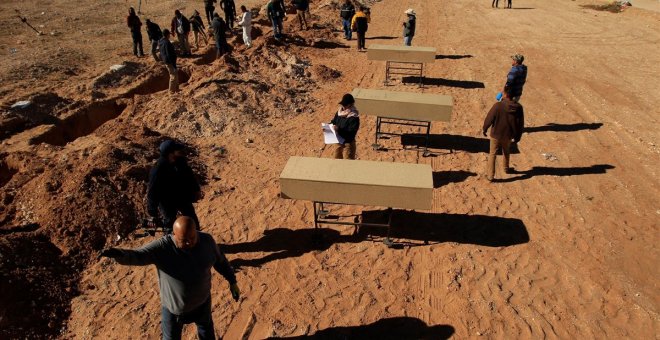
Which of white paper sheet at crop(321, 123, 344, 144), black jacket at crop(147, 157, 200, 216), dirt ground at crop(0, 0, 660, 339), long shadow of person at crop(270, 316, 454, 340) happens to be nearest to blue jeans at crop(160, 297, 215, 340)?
dirt ground at crop(0, 0, 660, 339)

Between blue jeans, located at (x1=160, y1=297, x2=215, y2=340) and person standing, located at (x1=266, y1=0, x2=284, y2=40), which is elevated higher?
blue jeans, located at (x1=160, y1=297, x2=215, y2=340)

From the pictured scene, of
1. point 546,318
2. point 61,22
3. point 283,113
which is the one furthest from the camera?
point 61,22

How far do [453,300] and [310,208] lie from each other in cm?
273

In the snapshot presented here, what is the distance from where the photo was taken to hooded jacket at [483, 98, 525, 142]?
7.22m

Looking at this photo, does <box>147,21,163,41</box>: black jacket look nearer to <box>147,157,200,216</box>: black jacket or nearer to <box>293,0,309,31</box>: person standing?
<box>293,0,309,31</box>: person standing

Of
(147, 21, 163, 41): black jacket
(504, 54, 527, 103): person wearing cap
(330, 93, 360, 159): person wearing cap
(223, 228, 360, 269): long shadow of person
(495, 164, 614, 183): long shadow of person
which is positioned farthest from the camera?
(147, 21, 163, 41): black jacket

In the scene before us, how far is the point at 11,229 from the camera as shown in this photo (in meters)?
6.29

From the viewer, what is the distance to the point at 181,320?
3.90m

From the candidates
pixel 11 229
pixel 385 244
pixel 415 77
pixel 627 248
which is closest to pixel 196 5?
pixel 415 77

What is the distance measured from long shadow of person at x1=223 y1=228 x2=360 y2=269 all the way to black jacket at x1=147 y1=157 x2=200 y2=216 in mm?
1206

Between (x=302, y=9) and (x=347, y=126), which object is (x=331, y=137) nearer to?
(x=347, y=126)

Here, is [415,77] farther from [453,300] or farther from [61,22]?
[61,22]

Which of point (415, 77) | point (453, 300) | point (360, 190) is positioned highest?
point (360, 190)

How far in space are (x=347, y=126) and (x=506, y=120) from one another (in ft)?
8.95
